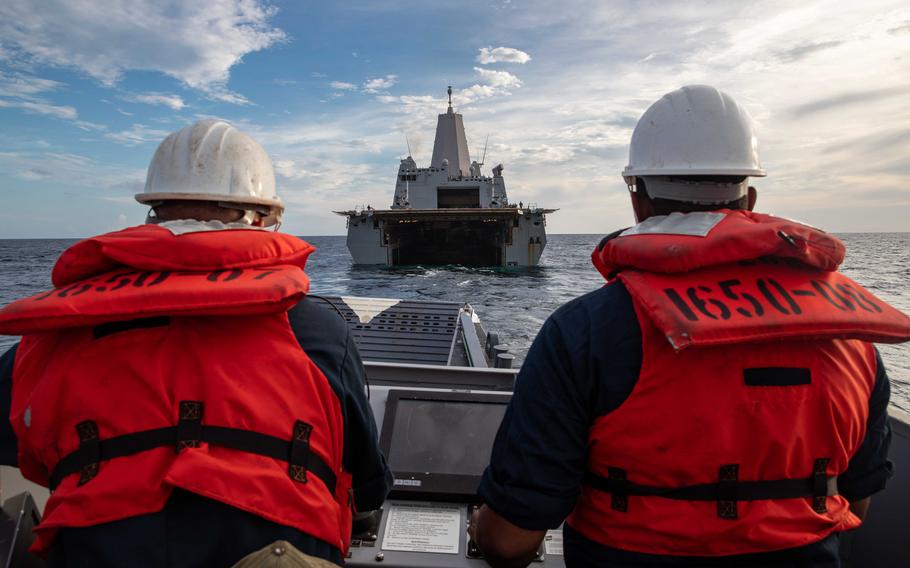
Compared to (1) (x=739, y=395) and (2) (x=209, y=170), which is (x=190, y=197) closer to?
(2) (x=209, y=170)

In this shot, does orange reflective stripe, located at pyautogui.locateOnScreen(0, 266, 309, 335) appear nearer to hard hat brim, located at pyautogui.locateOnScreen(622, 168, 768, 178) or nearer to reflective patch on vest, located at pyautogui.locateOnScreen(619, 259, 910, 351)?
reflective patch on vest, located at pyautogui.locateOnScreen(619, 259, 910, 351)

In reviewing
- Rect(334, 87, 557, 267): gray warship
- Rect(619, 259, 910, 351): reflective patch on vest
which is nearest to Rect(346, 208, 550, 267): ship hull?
Rect(334, 87, 557, 267): gray warship

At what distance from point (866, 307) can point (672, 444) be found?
65cm

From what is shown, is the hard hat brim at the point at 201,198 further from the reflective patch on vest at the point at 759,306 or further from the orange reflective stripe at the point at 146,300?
the reflective patch on vest at the point at 759,306

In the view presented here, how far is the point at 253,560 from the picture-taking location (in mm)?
1095

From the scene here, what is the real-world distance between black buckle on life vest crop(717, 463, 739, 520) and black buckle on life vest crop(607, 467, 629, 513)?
0.23 meters

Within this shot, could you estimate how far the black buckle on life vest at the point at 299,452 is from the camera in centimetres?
146

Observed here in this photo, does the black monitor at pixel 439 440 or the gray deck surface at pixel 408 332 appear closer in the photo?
the black monitor at pixel 439 440

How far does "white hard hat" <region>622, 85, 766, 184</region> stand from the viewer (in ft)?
5.45

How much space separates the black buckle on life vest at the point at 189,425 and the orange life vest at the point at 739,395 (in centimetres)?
105

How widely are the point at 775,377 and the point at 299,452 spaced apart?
1268 mm

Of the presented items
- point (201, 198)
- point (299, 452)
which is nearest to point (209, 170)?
point (201, 198)

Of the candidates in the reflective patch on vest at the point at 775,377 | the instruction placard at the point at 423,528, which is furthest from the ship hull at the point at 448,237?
the reflective patch on vest at the point at 775,377

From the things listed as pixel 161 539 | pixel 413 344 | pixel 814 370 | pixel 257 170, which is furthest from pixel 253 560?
pixel 413 344
